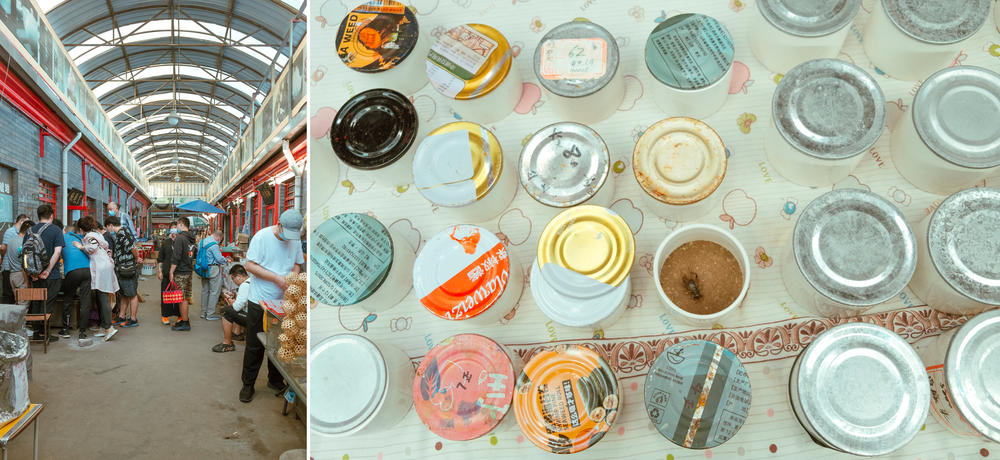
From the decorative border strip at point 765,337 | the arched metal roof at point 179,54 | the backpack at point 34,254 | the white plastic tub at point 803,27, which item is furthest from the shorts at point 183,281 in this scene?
the white plastic tub at point 803,27

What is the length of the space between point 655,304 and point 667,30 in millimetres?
569

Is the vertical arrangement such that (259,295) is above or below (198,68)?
below

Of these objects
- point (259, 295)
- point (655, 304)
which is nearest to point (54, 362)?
point (259, 295)

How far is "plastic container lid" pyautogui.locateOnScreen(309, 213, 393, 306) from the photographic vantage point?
103 centimetres

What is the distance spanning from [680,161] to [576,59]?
0.30 meters

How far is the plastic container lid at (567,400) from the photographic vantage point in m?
0.90

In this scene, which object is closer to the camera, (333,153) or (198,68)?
(333,153)

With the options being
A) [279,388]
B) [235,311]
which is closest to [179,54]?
[235,311]

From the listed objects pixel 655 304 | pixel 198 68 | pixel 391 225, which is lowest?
pixel 655 304

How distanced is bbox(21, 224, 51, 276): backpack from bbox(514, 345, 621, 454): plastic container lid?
609cm

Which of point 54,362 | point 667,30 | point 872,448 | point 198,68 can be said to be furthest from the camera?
point 198,68

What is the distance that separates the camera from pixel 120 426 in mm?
3375

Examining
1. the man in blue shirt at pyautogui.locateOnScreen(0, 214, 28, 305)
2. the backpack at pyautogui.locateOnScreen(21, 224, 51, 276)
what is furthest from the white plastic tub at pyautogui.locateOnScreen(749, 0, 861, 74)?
the man in blue shirt at pyautogui.locateOnScreen(0, 214, 28, 305)

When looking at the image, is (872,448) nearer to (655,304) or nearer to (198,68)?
(655,304)
